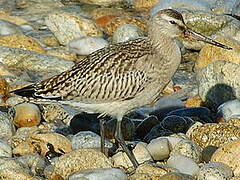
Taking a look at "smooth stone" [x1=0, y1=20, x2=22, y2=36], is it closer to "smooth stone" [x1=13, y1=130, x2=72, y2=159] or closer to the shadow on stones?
the shadow on stones

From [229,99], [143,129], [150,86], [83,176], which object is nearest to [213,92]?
[229,99]

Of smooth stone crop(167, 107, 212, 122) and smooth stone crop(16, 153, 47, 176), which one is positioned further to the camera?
smooth stone crop(167, 107, 212, 122)

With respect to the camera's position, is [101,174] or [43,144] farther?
[43,144]

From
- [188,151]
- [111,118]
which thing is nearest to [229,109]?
[111,118]

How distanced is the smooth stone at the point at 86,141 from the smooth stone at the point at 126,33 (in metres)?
4.79

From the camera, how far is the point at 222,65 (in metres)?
11.8

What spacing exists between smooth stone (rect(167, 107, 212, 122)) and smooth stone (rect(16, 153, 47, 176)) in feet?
8.31

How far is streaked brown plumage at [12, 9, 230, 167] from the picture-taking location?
8789 millimetres

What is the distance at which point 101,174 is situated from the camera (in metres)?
8.22

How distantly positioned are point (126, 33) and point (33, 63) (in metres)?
2.12

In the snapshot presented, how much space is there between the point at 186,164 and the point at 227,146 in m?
0.50

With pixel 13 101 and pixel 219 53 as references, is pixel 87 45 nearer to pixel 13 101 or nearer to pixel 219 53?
pixel 219 53

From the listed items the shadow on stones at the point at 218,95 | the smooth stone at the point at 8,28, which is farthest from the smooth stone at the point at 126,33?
the shadow on stones at the point at 218,95

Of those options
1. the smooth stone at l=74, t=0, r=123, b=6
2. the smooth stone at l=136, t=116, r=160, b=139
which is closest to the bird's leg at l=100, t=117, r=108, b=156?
the smooth stone at l=136, t=116, r=160, b=139
